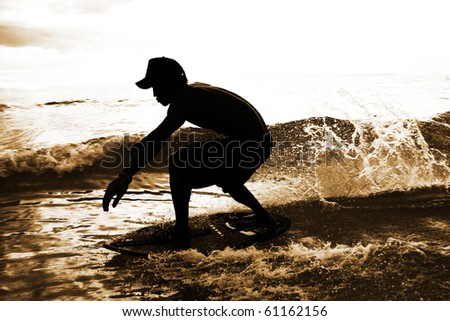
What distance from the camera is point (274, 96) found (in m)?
4.77

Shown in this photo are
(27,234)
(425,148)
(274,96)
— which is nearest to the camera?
(27,234)

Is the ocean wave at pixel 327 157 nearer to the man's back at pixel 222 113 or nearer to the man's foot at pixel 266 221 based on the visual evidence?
the man's foot at pixel 266 221

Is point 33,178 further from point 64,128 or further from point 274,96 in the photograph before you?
point 274,96

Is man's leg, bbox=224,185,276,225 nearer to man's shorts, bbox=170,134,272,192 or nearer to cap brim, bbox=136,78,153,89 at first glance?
man's shorts, bbox=170,134,272,192

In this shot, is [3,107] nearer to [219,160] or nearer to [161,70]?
[161,70]

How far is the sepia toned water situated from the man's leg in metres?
0.15

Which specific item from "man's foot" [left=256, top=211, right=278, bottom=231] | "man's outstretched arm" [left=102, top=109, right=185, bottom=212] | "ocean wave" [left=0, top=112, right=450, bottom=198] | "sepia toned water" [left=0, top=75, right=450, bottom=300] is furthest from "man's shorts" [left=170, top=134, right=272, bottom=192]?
"ocean wave" [left=0, top=112, right=450, bottom=198]

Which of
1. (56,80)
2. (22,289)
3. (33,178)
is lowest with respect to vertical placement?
(22,289)

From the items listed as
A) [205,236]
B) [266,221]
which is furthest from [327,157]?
[205,236]

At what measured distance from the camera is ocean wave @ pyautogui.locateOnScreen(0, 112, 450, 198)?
147 inches

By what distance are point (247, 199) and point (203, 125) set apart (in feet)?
1.48

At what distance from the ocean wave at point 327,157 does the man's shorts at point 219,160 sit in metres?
1.16

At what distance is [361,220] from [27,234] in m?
1.94

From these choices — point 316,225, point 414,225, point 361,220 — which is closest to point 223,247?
point 316,225
